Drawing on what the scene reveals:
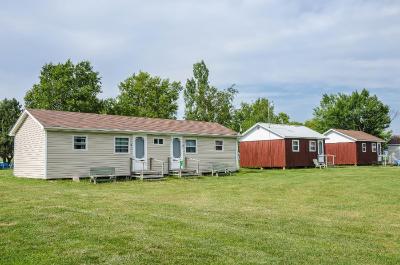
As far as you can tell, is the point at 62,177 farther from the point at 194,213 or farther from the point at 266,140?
the point at 266,140

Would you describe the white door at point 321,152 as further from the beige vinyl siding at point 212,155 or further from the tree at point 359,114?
the tree at point 359,114

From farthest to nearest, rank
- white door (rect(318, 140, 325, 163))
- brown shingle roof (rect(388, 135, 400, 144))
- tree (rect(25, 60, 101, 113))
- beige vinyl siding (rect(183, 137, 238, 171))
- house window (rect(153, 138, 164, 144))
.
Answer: brown shingle roof (rect(388, 135, 400, 144))
tree (rect(25, 60, 101, 113))
white door (rect(318, 140, 325, 163))
beige vinyl siding (rect(183, 137, 238, 171))
house window (rect(153, 138, 164, 144))

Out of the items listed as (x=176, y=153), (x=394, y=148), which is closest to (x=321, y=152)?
(x=176, y=153)

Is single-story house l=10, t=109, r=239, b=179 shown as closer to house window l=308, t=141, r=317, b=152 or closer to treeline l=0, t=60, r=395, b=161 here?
house window l=308, t=141, r=317, b=152

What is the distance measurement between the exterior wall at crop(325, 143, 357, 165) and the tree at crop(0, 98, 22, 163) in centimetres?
3682

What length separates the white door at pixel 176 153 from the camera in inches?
1138

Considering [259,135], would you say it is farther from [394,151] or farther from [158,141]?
[394,151]

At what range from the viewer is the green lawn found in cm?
734

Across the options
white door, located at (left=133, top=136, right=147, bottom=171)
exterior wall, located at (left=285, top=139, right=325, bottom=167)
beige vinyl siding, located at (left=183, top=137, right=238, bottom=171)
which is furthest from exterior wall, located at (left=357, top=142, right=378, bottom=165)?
white door, located at (left=133, top=136, right=147, bottom=171)

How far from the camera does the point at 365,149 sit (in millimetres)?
48625

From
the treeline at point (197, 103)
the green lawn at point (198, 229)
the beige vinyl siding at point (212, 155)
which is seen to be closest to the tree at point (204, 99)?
the treeline at point (197, 103)

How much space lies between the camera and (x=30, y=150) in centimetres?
2519

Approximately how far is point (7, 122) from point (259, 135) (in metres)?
31.2

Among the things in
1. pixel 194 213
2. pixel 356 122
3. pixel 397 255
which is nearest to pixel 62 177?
pixel 194 213
